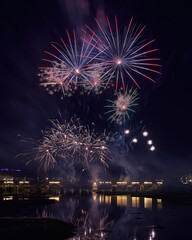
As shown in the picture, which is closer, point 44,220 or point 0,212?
point 44,220

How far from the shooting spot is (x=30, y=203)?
180ft

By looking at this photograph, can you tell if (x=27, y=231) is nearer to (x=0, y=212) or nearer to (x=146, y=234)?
(x=146, y=234)

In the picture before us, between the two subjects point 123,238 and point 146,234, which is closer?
point 123,238

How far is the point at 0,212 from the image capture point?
124 ft

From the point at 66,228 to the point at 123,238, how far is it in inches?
241

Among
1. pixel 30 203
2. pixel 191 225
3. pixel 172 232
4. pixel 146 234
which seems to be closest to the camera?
pixel 146 234

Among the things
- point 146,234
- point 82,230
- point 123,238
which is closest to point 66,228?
point 82,230

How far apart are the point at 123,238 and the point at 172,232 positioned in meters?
6.89

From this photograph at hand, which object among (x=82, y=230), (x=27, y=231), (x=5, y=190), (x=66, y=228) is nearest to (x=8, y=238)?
(x=27, y=231)

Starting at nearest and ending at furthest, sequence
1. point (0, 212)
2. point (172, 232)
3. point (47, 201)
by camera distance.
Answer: point (172, 232) → point (0, 212) → point (47, 201)

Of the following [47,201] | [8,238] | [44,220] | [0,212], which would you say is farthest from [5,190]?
[8,238]

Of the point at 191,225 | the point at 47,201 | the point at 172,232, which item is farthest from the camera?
the point at 47,201

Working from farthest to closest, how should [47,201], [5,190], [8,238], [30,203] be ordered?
[5,190], [47,201], [30,203], [8,238]

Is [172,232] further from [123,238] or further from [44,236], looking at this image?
[44,236]
